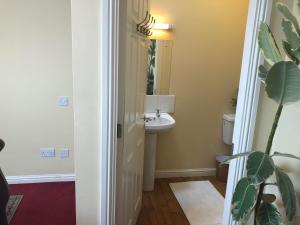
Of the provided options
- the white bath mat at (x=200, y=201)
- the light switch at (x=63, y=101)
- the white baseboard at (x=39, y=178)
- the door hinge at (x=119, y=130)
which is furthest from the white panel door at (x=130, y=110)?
the white baseboard at (x=39, y=178)

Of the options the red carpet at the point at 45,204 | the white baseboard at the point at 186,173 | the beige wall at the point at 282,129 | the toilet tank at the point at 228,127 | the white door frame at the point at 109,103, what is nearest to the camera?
the white door frame at the point at 109,103

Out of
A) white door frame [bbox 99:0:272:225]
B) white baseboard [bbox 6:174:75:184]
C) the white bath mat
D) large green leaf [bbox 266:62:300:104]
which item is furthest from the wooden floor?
large green leaf [bbox 266:62:300:104]

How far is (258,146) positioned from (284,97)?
0.63m

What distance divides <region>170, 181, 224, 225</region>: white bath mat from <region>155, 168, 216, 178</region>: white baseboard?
169 millimetres

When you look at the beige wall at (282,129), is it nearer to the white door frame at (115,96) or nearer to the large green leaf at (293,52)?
the white door frame at (115,96)

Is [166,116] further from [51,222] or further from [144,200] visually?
[51,222]

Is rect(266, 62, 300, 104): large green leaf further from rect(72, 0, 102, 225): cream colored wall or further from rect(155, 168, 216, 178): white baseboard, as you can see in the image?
rect(155, 168, 216, 178): white baseboard

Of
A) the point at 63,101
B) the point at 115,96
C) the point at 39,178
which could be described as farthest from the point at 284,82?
the point at 39,178

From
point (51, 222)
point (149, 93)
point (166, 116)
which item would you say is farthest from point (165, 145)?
point (51, 222)

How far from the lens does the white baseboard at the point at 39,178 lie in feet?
9.41

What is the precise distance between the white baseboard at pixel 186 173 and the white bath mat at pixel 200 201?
0.56 feet

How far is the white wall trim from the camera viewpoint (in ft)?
4.42

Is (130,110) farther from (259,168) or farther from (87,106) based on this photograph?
(259,168)

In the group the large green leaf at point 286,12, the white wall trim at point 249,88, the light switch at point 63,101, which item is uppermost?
the large green leaf at point 286,12
